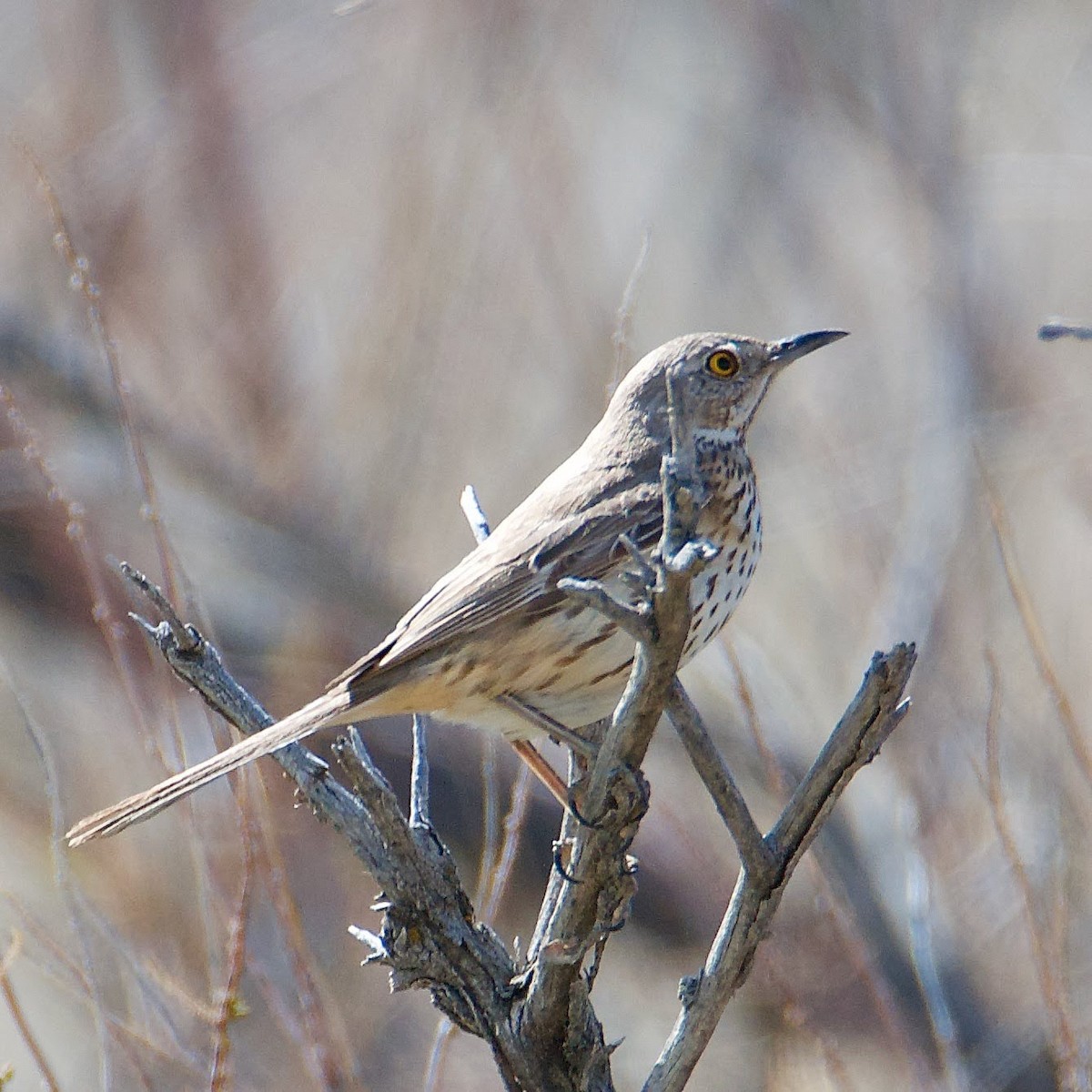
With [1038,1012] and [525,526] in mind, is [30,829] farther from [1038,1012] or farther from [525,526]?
[1038,1012]

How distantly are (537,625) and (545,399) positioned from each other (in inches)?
151

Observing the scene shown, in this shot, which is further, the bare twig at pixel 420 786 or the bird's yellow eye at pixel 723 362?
the bird's yellow eye at pixel 723 362

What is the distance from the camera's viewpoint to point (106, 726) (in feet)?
22.2

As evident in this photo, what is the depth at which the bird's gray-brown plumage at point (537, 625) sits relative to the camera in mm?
3791

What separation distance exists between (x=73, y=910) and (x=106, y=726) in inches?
129

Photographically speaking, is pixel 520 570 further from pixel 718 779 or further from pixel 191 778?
pixel 718 779

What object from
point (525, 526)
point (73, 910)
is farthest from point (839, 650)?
point (73, 910)

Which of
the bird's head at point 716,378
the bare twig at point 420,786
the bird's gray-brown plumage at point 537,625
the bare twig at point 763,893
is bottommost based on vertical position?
the bare twig at point 763,893

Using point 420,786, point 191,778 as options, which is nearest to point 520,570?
point 420,786

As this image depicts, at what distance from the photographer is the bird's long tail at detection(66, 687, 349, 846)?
3.37 m

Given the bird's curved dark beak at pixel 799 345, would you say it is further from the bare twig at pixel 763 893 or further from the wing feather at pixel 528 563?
the bare twig at pixel 763 893

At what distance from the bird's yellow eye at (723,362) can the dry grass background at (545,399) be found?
1.59m

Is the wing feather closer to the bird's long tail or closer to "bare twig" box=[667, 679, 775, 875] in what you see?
the bird's long tail

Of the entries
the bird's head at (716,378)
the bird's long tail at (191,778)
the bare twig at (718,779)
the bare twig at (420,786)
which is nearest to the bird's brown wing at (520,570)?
the bare twig at (420,786)
